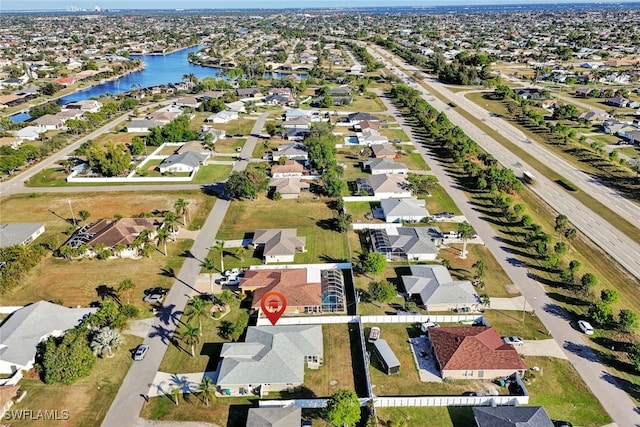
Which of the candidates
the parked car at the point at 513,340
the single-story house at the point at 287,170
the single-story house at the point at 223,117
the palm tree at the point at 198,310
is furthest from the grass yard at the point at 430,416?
the single-story house at the point at 223,117

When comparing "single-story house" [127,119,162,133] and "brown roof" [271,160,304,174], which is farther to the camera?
"single-story house" [127,119,162,133]

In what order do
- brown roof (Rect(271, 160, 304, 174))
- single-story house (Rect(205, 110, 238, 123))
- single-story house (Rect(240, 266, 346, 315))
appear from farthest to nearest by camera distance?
single-story house (Rect(205, 110, 238, 123)) → brown roof (Rect(271, 160, 304, 174)) → single-story house (Rect(240, 266, 346, 315))

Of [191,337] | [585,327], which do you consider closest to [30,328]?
[191,337]

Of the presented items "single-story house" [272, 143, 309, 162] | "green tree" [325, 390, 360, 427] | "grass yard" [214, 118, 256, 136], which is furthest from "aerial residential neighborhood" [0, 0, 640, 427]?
"grass yard" [214, 118, 256, 136]

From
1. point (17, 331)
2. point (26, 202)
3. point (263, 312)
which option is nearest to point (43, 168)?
point (26, 202)

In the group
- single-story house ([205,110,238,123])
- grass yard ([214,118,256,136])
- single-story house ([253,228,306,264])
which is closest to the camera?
single-story house ([253,228,306,264])

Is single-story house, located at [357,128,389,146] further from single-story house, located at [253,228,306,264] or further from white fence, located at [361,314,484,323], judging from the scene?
white fence, located at [361,314,484,323]

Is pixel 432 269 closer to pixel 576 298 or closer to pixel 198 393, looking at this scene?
pixel 576 298
